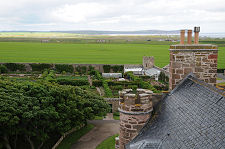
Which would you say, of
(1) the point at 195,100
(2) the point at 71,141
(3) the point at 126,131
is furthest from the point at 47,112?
(1) the point at 195,100

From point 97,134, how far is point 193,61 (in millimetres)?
15029

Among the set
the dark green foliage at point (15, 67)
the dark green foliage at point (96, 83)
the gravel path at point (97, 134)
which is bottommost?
the gravel path at point (97, 134)

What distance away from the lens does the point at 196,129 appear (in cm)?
634

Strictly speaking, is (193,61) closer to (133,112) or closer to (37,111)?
(133,112)

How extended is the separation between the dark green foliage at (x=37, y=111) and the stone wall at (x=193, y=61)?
10.9 metres

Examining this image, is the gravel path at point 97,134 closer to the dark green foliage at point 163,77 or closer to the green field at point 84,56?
the dark green foliage at point 163,77

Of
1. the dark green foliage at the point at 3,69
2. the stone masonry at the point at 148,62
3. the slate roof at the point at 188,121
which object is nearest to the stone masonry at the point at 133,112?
the slate roof at the point at 188,121

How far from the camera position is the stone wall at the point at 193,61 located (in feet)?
30.7

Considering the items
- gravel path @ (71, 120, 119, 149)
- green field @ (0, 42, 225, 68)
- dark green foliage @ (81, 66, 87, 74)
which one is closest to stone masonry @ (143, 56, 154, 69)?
green field @ (0, 42, 225, 68)

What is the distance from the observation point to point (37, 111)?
647 inches

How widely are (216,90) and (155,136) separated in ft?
8.10

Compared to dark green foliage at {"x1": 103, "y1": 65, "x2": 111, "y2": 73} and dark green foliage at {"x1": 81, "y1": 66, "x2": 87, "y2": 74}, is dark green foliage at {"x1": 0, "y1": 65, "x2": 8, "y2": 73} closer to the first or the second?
dark green foliage at {"x1": 81, "y1": 66, "x2": 87, "y2": 74}

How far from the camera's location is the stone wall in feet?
30.7

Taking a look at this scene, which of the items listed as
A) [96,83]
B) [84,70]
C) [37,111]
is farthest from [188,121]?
[84,70]
